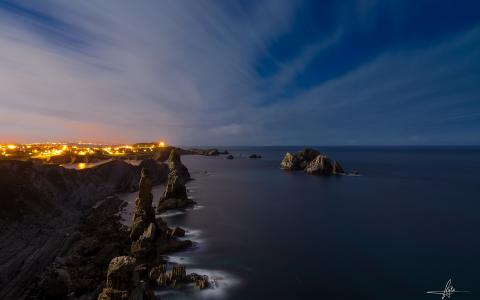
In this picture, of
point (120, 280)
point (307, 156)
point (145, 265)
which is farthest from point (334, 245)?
point (307, 156)

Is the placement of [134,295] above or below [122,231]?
above

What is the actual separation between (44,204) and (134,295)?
46.3 meters

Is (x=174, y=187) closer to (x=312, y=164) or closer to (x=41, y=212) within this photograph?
(x=41, y=212)

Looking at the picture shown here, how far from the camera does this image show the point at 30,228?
144 ft

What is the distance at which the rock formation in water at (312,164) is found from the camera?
142 metres

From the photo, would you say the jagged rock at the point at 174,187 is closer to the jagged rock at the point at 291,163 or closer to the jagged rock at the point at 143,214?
the jagged rock at the point at 143,214

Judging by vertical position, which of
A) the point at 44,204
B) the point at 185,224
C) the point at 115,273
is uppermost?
the point at 115,273

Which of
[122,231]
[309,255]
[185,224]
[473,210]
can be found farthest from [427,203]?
[122,231]

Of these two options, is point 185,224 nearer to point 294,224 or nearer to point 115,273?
point 294,224

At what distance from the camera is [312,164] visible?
14738 cm

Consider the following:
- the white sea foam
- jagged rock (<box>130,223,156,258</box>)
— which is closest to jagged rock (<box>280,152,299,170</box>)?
jagged rock (<box>130,223,156,258</box>)

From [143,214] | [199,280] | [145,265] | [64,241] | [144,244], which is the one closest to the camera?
[199,280]

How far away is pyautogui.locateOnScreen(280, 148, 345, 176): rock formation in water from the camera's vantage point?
142 m

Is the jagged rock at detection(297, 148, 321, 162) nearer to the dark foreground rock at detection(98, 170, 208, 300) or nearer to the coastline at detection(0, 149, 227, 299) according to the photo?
the coastline at detection(0, 149, 227, 299)
